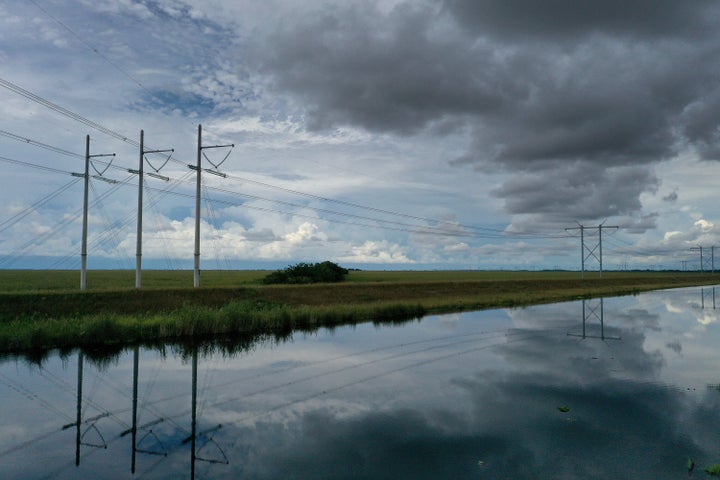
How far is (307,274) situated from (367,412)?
200 feet

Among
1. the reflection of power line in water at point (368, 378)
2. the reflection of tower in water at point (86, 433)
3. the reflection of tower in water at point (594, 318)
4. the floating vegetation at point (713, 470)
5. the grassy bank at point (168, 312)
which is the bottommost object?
the reflection of tower in water at point (86, 433)

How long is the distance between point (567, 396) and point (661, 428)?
3.37 m

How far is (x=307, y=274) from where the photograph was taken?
7438cm

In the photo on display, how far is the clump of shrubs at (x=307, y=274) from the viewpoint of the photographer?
70.1m

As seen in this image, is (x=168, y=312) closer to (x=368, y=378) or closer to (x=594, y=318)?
(x=368, y=378)

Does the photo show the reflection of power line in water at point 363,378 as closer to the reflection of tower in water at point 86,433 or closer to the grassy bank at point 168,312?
the reflection of tower in water at point 86,433

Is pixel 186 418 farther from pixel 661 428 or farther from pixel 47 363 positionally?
pixel 661 428

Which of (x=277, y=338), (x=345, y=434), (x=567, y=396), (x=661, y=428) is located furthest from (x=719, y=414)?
(x=277, y=338)

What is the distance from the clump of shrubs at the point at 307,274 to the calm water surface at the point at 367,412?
1776 inches

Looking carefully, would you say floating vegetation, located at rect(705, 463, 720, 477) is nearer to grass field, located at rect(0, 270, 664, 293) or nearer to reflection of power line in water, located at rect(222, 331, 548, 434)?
reflection of power line in water, located at rect(222, 331, 548, 434)

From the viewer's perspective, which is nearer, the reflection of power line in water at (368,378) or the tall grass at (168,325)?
the reflection of power line in water at (368,378)

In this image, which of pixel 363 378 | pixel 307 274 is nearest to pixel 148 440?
pixel 363 378

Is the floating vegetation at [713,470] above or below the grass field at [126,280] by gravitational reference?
below

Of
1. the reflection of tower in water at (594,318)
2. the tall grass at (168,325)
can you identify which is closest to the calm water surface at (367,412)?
the reflection of tower in water at (594,318)
